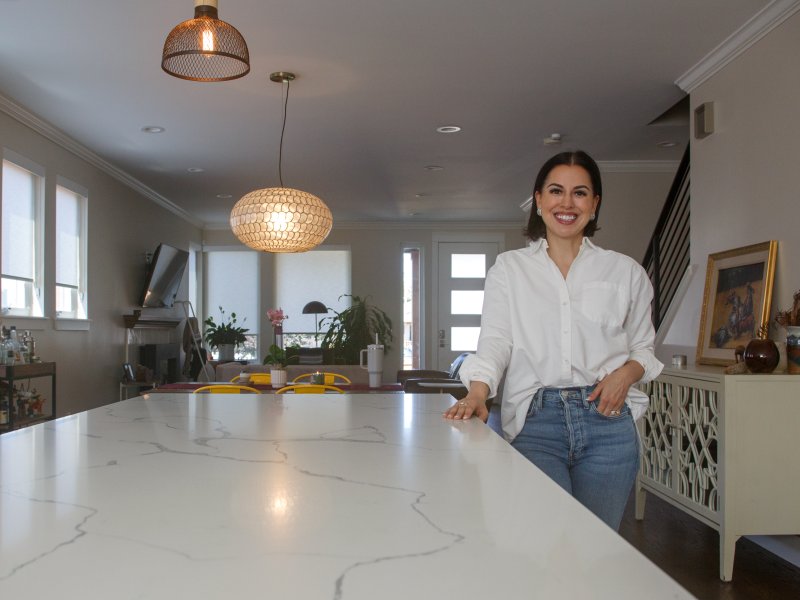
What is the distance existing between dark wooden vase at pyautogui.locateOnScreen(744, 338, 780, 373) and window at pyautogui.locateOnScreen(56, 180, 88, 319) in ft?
16.7

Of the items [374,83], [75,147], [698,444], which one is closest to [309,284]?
[75,147]

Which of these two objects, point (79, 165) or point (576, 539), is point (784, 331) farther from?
point (79, 165)

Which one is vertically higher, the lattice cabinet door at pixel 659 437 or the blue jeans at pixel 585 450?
the blue jeans at pixel 585 450

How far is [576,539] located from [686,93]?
15.1 ft

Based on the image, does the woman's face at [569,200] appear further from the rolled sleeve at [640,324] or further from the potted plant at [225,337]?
the potted plant at [225,337]

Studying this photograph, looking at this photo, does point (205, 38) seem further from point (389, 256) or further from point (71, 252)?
point (389, 256)

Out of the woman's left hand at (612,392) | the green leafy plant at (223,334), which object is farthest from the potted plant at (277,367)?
the green leafy plant at (223,334)

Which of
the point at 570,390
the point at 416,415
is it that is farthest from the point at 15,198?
the point at 570,390

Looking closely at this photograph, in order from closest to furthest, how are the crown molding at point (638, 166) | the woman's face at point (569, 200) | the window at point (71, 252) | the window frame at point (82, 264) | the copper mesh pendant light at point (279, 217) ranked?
the woman's face at point (569, 200)
the copper mesh pendant light at point (279, 217)
the window at point (71, 252)
the window frame at point (82, 264)
the crown molding at point (638, 166)

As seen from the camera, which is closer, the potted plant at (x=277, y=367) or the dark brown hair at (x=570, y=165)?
the dark brown hair at (x=570, y=165)

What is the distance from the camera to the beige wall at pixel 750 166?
3439 mm

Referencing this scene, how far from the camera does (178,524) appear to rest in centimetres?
79

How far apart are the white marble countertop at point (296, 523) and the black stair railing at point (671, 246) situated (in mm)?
4020

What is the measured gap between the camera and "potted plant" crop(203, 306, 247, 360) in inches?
382
